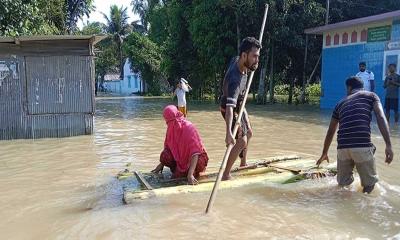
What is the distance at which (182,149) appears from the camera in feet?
18.6

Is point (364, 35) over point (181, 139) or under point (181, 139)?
over

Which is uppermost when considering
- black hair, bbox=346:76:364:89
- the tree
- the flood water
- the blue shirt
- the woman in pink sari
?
the tree

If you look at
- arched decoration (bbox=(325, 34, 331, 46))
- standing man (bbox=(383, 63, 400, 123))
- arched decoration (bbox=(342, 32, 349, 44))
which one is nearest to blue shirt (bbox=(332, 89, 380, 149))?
standing man (bbox=(383, 63, 400, 123))

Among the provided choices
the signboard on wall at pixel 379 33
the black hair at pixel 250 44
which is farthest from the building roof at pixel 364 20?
the black hair at pixel 250 44

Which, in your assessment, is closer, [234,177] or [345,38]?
[234,177]

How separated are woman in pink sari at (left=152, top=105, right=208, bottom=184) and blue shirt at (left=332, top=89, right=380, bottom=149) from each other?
1.76 m

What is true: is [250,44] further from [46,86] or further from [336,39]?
[336,39]

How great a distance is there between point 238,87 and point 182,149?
1083 millimetres

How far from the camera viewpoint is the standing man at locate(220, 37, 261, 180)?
5.27 meters

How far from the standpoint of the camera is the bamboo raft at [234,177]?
5066 millimetres

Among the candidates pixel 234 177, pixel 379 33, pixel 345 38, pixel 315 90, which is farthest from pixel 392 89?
pixel 315 90

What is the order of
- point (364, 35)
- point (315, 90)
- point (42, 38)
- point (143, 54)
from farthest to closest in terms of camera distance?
point (143, 54) < point (315, 90) < point (364, 35) < point (42, 38)

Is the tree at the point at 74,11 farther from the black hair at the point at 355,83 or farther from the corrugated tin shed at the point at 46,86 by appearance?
the black hair at the point at 355,83

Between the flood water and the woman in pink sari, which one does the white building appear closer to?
the flood water
